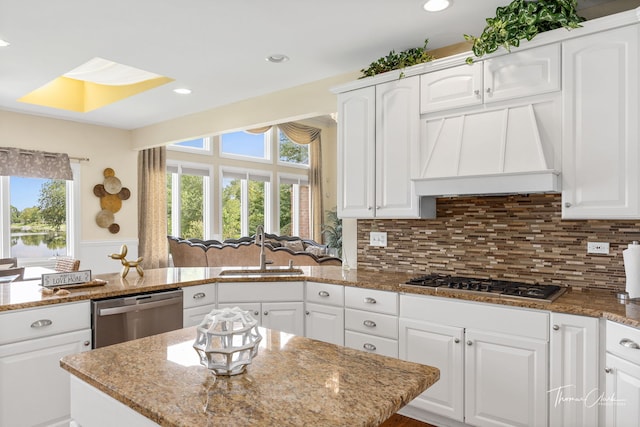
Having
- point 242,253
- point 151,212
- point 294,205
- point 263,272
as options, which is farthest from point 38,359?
point 294,205

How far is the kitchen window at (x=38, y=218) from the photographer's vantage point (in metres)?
5.22

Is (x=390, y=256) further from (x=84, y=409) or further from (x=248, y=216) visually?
(x=248, y=216)

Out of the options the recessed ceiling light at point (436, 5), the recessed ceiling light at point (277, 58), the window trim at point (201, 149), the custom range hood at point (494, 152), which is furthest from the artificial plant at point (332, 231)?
the recessed ceiling light at point (436, 5)

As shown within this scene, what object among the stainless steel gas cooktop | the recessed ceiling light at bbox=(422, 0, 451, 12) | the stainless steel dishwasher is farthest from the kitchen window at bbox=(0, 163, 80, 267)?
the recessed ceiling light at bbox=(422, 0, 451, 12)

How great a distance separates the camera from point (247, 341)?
3.85ft

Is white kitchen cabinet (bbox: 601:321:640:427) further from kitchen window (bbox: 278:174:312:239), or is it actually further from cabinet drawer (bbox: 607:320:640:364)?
kitchen window (bbox: 278:174:312:239)

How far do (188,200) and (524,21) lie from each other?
6244mm

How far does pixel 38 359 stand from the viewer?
231 centimetres

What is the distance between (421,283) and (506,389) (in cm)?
76

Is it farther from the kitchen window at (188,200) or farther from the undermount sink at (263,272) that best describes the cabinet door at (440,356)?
the kitchen window at (188,200)

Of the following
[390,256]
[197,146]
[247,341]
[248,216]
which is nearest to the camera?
[247,341]

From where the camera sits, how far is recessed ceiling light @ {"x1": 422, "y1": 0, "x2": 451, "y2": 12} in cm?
244

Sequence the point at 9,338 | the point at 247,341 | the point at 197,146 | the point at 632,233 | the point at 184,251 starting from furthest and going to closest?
the point at 197,146, the point at 184,251, the point at 632,233, the point at 9,338, the point at 247,341

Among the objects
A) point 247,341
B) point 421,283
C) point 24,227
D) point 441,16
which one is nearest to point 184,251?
point 24,227
